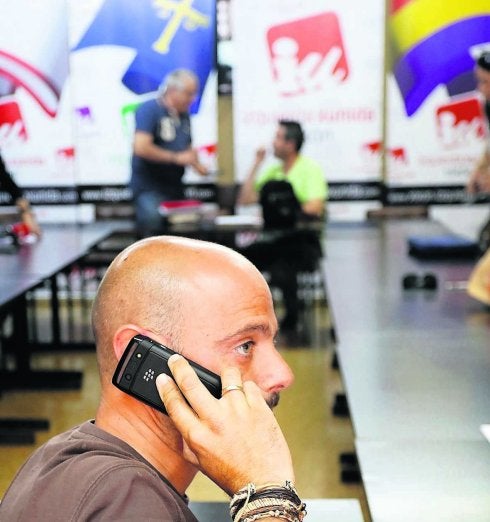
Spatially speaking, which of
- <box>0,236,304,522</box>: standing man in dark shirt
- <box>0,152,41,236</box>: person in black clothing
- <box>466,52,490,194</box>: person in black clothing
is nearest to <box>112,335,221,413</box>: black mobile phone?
<box>0,236,304,522</box>: standing man in dark shirt

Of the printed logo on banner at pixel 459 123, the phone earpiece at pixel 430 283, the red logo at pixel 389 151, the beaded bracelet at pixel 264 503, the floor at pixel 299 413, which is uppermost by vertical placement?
the printed logo on banner at pixel 459 123

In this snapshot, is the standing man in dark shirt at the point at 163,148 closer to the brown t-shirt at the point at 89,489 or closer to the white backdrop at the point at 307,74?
the white backdrop at the point at 307,74

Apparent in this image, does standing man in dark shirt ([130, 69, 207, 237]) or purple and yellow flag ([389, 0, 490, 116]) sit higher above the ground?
purple and yellow flag ([389, 0, 490, 116])

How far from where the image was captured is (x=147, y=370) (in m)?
0.98

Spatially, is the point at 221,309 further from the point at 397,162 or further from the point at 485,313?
the point at 397,162

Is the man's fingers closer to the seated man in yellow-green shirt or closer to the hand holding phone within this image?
the hand holding phone

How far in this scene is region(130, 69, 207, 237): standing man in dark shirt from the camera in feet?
20.0

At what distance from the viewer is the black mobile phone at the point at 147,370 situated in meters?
0.97

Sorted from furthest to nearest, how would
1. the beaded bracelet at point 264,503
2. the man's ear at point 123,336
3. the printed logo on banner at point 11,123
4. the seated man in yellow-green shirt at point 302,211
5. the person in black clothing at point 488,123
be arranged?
the printed logo on banner at point 11,123
the seated man in yellow-green shirt at point 302,211
the person in black clothing at point 488,123
the man's ear at point 123,336
the beaded bracelet at point 264,503

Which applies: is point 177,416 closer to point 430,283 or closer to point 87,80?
point 430,283

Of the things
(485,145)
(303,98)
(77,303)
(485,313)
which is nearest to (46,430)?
(485,313)

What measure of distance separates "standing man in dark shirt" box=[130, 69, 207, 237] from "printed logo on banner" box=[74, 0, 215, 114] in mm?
208

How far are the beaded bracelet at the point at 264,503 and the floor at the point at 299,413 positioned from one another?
226 cm

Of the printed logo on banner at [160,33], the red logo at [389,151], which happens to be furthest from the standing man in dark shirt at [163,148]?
the red logo at [389,151]
